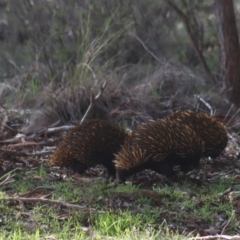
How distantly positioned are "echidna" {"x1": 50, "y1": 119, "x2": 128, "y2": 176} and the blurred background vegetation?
6.27ft

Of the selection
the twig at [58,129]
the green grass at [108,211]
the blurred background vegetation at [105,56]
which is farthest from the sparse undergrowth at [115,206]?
the blurred background vegetation at [105,56]

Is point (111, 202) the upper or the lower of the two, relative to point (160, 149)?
upper

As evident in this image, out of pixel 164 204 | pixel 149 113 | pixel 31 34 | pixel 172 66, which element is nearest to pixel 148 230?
pixel 164 204

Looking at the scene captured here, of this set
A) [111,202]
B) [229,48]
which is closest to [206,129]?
[111,202]

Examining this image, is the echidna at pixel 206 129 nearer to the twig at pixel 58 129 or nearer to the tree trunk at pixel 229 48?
the twig at pixel 58 129

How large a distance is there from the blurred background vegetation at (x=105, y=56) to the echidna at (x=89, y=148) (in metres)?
1.91

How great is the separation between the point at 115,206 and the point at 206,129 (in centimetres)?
198

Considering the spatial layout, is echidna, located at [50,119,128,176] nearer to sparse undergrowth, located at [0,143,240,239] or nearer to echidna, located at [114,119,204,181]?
sparse undergrowth, located at [0,143,240,239]

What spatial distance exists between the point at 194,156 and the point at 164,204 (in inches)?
47.5

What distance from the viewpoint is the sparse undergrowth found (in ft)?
16.1

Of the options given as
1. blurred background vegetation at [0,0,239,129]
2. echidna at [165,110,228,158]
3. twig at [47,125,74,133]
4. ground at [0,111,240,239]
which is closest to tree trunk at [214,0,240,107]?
blurred background vegetation at [0,0,239,129]

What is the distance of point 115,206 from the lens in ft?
18.6

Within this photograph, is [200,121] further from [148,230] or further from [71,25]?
[71,25]

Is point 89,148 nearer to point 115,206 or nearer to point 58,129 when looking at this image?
point 115,206
